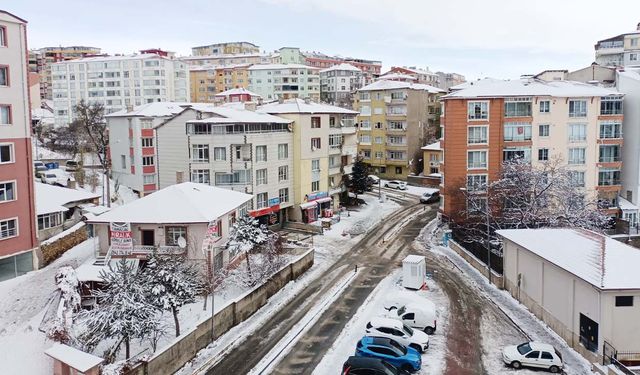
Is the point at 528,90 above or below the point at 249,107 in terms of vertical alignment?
above

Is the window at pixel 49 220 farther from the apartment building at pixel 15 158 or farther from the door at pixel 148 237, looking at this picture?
the door at pixel 148 237

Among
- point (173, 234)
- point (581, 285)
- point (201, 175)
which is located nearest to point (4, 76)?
point (173, 234)

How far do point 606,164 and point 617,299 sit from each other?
122ft

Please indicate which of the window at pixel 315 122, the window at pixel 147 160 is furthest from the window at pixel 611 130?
the window at pixel 147 160

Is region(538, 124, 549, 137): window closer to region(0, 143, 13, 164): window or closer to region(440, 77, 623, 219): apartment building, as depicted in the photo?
region(440, 77, 623, 219): apartment building

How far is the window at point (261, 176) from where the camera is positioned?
55.3 meters

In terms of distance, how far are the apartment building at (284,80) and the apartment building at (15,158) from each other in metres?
98.7

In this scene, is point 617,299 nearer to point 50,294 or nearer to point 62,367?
point 62,367

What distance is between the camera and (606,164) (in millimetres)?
60125

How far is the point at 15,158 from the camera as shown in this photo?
36656mm

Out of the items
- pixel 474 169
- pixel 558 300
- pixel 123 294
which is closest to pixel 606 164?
pixel 474 169

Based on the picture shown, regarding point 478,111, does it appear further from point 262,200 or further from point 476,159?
point 262,200

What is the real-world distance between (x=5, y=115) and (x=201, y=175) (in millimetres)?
19605

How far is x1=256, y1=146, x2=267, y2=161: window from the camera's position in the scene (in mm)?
55206
